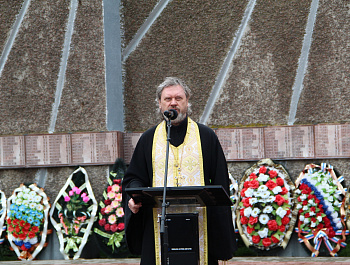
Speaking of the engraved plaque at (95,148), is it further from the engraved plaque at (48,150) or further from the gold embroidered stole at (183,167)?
the gold embroidered stole at (183,167)

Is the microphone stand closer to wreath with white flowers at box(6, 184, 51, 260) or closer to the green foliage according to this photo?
wreath with white flowers at box(6, 184, 51, 260)

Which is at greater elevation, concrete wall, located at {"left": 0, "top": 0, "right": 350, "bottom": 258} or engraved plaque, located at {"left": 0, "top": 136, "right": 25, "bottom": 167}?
concrete wall, located at {"left": 0, "top": 0, "right": 350, "bottom": 258}

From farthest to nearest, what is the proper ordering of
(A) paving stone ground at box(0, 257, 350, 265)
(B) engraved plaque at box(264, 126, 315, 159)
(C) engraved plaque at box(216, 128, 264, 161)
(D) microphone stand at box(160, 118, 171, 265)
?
(C) engraved plaque at box(216, 128, 264, 161)
(B) engraved plaque at box(264, 126, 315, 159)
(A) paving stone ground at box(0, 257, 350, 265)
(D) microphone stand at box(160, 118, 171, 265)

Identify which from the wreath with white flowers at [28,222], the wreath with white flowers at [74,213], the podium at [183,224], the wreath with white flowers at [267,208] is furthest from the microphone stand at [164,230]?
the wreath with white flowers at [28,222]

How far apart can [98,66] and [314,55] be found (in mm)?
2494

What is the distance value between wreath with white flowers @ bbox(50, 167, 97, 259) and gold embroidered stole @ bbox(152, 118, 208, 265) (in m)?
3.05

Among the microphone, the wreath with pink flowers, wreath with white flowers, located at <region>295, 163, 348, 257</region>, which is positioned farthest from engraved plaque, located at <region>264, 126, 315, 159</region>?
the microphone

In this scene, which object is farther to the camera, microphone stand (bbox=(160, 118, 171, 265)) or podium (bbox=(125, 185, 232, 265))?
podium (bbox=(125, 185, 232, 265))

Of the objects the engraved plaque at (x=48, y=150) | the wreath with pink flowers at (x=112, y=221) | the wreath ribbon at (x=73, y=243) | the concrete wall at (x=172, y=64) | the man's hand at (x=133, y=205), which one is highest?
the concrete wall at (x=172, y=64)

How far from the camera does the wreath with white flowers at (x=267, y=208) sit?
6297 millimetres

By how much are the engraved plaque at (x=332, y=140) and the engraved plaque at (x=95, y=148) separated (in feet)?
7.47

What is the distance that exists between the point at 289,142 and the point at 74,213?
8.40 ft

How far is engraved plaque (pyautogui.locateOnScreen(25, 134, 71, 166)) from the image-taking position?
677 cm

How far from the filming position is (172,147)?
3736 millimetres
